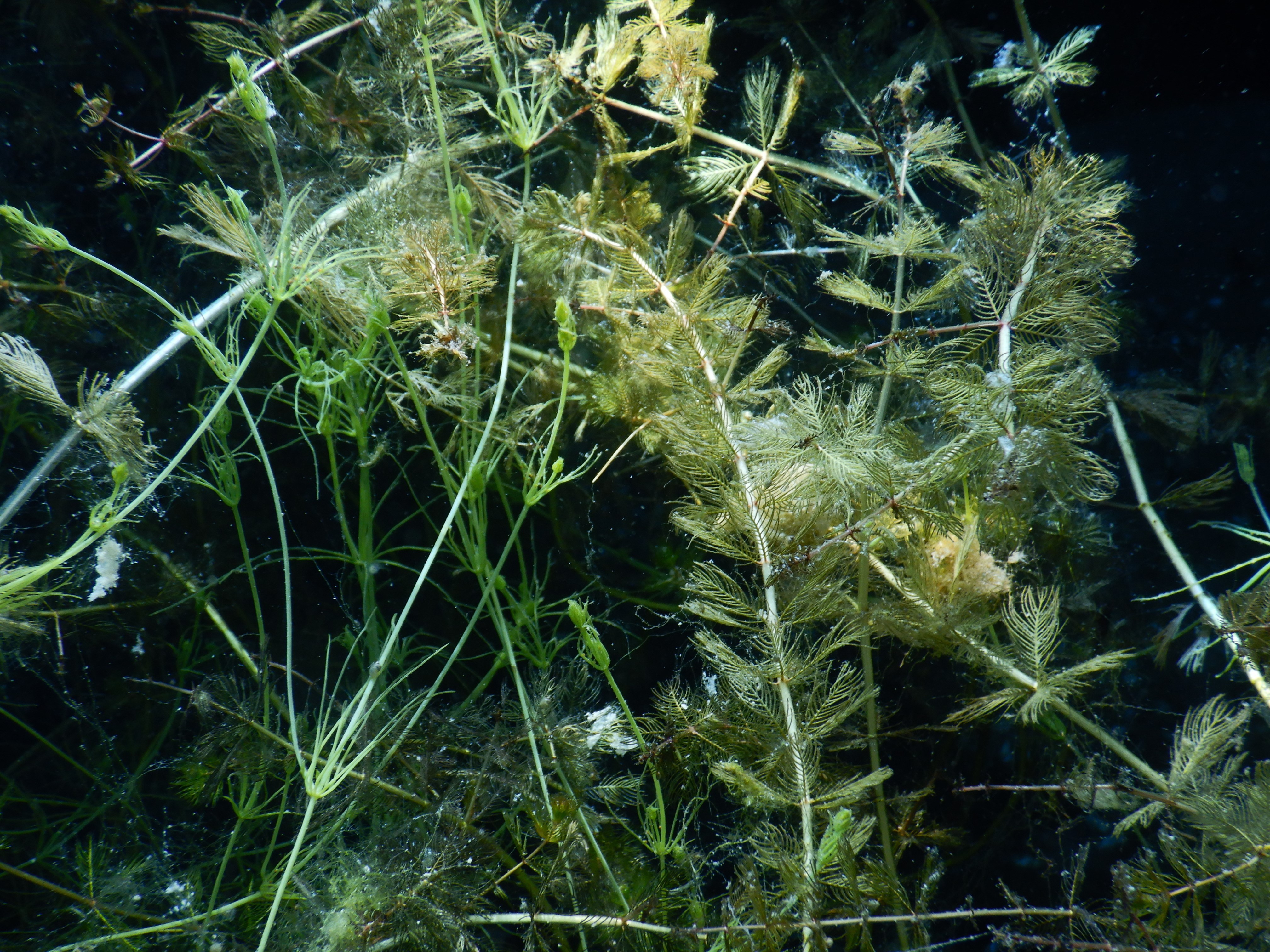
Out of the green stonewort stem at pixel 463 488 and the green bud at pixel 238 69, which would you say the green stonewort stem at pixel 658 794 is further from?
the green bud at pixel 238 69

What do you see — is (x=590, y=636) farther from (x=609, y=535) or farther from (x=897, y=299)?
(x=897, y=299)

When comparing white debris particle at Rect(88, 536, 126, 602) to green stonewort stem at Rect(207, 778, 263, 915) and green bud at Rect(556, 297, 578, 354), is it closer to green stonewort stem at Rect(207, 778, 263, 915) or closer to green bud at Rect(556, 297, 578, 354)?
green stonewort stem at Rect(207, 778, 263, 915)

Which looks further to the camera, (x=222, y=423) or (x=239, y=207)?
(x=222, y=423)

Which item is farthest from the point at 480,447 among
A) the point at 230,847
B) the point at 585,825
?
the point at 230,847

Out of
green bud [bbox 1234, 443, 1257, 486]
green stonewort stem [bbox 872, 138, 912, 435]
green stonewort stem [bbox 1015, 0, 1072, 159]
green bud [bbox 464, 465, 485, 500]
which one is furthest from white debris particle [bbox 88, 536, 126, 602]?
green bud [bbox 1234, 443, 1257, 486]

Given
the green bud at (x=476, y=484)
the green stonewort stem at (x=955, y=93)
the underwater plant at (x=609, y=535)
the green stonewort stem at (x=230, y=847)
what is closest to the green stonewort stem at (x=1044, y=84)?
the underwater plant at (x=609, y=535)
